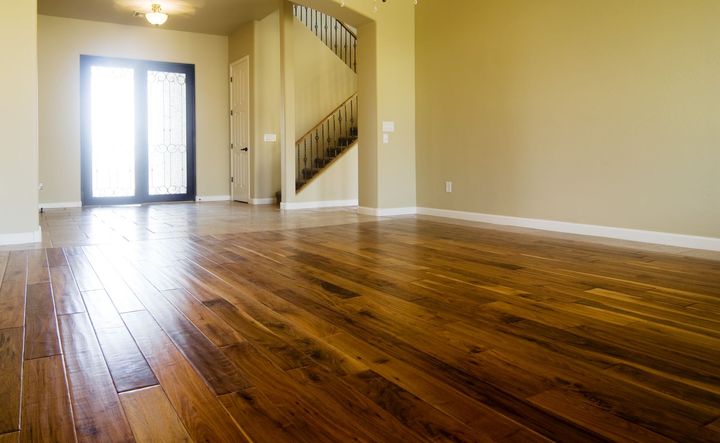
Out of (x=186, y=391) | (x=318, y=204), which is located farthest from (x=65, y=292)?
(x=318, y=204)

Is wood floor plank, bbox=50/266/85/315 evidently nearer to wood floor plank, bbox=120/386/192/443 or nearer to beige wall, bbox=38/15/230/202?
wood floor plank, bbox=120/386/192/443

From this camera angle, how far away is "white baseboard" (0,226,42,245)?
4922mm

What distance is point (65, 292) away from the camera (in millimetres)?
3129

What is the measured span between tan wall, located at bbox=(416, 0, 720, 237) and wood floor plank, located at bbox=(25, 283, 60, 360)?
4864 millimetres

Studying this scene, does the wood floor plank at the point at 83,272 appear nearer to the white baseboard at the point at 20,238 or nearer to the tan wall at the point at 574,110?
the white baseboard at the point at 20,238

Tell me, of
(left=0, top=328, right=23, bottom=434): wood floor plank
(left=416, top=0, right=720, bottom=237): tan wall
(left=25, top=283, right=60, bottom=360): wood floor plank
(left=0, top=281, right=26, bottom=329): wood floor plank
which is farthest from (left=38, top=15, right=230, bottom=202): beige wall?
(left=0, top=328, right=23, bottom=434): wood floor plank

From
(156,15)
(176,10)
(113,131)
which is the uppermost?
(176,10)

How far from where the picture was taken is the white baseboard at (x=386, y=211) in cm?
762

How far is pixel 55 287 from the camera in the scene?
3.26 m

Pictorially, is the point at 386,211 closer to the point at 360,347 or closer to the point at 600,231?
the point at 600,231

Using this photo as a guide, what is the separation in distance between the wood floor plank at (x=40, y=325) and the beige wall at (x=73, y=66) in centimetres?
681

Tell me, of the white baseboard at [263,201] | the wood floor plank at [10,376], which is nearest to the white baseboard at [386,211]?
the white baseboard at [263,201]

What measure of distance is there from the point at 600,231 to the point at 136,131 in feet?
26.3

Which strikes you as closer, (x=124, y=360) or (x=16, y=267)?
(x=124, y=360)
